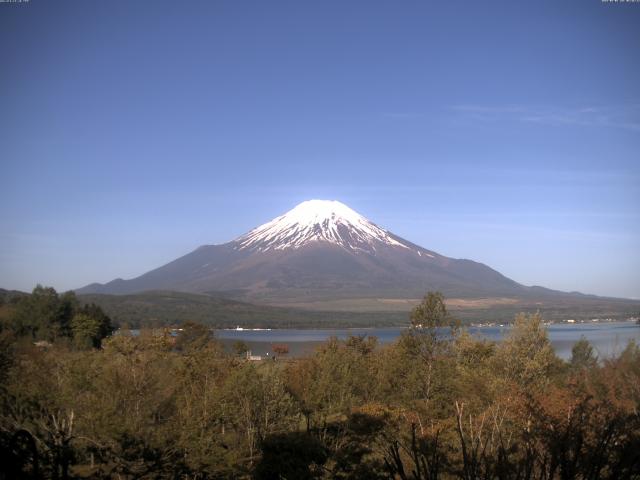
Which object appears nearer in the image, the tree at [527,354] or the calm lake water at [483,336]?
the tree at [527,354]

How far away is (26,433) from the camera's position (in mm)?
2156

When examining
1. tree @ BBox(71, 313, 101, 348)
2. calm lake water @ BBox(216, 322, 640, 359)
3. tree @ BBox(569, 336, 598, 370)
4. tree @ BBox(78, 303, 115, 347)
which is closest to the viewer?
tree @ BBox(569, 336, 598, 370)

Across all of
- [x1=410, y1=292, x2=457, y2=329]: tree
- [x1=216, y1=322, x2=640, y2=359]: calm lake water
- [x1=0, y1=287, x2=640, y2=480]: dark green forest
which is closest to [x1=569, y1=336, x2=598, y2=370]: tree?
[x1=216, y1=322, x2=640, y2=359]: calm lake water

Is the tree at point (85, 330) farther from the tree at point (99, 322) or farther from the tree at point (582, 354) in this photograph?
the tree at point (582, 354)

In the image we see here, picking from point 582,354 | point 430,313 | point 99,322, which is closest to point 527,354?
point 430,313

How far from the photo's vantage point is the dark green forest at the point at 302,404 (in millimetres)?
13031

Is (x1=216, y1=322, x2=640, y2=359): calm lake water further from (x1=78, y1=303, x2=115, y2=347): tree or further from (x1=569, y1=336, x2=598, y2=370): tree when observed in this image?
(x1=78, y1=303, x2=115, y2=347): tree

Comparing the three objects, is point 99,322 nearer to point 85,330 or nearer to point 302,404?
point 85,330

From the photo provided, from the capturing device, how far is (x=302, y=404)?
76.9ft

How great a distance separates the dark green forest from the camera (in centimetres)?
1303

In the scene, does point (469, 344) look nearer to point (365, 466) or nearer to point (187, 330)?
point (365, 466)

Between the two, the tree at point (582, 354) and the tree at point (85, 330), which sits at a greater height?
the tree at point (85, 330)

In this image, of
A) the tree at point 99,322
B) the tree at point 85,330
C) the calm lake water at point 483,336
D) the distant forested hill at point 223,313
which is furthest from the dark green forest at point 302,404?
the distant forested hill at point 223,313

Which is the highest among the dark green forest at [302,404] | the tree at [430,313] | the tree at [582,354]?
the tree at [430,313]
